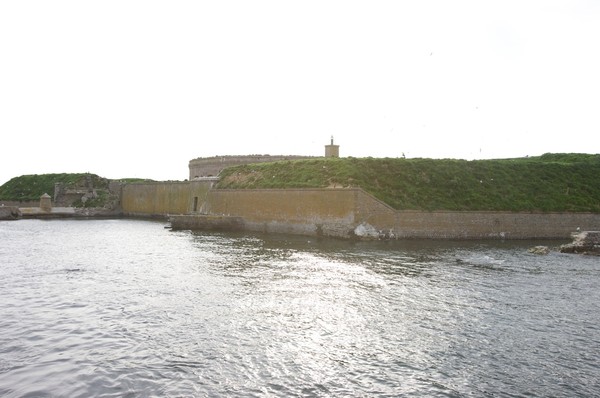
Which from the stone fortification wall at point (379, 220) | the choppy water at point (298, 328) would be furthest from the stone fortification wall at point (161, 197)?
the choppy water at point (298, 328)

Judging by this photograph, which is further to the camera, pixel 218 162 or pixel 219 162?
pixel 218 162

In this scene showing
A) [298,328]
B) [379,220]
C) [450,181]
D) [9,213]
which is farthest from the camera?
[9,213]

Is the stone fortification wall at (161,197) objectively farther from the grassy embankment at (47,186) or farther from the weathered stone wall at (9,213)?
the weathered stone wall at (9,213)

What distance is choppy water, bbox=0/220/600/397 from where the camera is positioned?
26.5ft

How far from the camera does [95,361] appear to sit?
8828 mm

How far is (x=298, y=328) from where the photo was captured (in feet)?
36.2

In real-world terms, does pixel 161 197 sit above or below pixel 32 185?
below

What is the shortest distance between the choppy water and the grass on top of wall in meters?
13.5

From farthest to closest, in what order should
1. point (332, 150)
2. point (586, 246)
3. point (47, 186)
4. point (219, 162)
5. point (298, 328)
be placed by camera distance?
point (47, 186)
point (219, 162)
point (332, 150)
point (586, 246)
point (298, 328)

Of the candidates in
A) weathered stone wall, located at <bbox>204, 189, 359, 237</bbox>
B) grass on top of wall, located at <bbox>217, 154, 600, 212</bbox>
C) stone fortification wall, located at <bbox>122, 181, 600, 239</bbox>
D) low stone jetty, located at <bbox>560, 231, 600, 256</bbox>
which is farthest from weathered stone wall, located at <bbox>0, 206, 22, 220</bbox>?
low stone jetty, located at <bbox>560, 231, 600, 256</bbox>

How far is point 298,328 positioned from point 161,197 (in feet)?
165

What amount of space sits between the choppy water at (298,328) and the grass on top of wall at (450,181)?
13455 millimetres

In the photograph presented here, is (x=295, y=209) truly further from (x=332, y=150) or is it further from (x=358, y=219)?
(x=332, y=150)

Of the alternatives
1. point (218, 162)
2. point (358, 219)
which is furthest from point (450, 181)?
point (218, 162)
